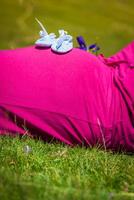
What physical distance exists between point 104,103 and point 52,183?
0.81 meters

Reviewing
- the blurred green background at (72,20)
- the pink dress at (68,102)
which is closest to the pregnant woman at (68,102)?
the pink dress at (68,102)

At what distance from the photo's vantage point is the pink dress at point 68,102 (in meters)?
2.60

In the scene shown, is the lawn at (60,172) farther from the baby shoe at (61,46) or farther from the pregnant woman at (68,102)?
the baby shoe at (61,46)

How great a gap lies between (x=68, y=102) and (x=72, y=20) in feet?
11.4

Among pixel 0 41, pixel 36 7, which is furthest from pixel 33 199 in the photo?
pixel 36 7

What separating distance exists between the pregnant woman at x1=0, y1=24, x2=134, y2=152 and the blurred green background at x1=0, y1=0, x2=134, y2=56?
2.11m

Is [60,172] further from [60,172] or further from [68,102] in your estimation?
[68,102]

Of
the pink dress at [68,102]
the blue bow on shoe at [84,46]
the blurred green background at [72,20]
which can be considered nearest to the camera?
the pink dress at [68,102]

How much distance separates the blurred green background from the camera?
5281mm

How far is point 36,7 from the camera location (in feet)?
20.3

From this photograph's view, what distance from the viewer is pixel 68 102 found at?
8.54ft

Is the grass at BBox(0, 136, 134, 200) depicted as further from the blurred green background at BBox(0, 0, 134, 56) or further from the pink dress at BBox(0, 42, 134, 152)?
the blurred green background at BBox(0, 0, 134, 56)

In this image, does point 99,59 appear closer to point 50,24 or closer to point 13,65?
point 13,65

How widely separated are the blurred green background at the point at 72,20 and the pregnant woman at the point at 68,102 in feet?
6.93
